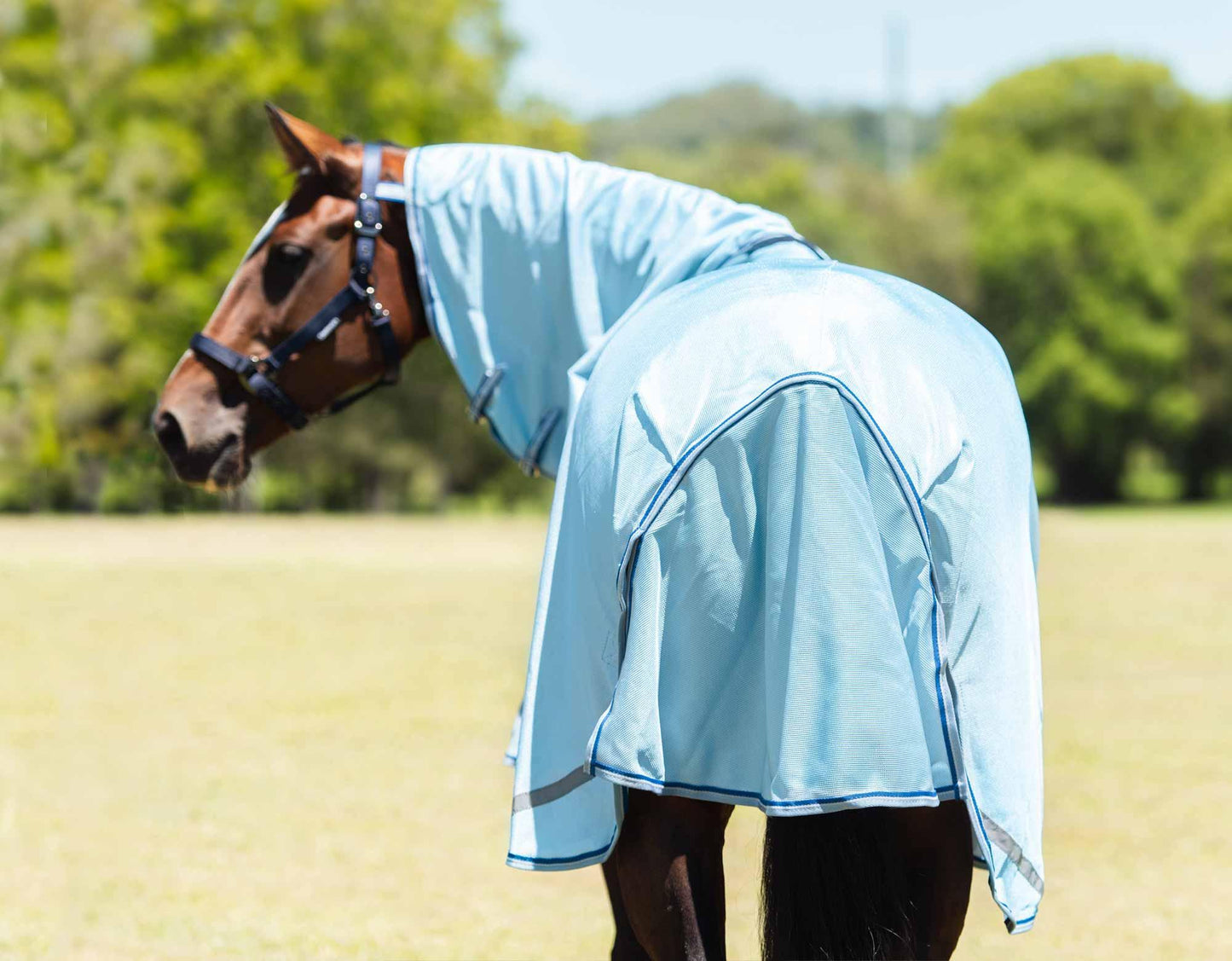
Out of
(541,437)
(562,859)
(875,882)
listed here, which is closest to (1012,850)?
(875,882)

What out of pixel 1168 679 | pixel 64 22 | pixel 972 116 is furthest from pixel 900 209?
pixel 1168 679

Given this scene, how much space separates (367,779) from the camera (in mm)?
6977

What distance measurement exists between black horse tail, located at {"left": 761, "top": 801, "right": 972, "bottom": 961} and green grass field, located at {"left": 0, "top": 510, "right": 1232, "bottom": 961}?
2256mm

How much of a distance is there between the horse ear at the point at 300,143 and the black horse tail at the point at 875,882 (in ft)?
6.43

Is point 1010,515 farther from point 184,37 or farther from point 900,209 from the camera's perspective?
point 900,209

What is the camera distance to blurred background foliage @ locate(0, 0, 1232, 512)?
2712 cm

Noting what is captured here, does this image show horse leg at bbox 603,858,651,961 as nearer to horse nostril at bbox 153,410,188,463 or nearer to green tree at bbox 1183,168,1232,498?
horse nostril at bbox 153,410,188,463

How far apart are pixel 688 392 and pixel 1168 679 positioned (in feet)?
30.1

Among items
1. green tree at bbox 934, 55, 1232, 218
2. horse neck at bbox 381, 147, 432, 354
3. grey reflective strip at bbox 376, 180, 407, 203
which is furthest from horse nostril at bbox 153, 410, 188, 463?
green tree at bbox 934, 55, 1232, 218

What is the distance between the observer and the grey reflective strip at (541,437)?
2.94m

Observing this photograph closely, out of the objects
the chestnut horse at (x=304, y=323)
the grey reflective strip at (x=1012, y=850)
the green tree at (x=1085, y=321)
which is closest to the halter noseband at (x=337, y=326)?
the chestnut horse at (x=304, y=323)

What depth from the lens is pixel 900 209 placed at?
4422cm

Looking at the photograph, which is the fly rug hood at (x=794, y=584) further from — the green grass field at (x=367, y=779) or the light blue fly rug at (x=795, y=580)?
the green grass field at (x=367, y=779)

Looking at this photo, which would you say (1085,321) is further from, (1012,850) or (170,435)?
(1012,850)
